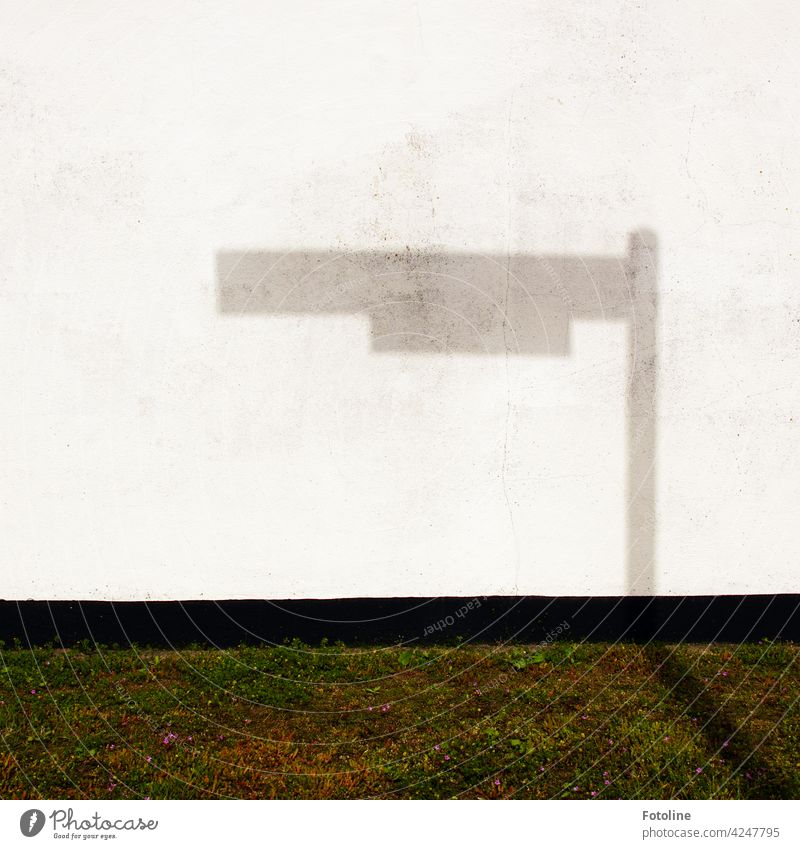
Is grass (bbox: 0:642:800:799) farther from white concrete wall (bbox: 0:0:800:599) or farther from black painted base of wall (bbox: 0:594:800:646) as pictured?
white concrete wall (bbox: 0:0:800:599)

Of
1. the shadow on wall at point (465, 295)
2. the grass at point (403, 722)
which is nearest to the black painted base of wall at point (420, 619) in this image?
the grass at point (403, 722)

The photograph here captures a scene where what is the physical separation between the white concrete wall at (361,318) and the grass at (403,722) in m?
0.37

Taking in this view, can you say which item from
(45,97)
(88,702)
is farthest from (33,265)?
(88,702)

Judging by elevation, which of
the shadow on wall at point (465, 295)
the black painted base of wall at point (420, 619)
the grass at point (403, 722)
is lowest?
the grass at point (403, 722)

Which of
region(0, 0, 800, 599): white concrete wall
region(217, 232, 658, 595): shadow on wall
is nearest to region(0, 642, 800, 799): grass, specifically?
region(0, 0, 800, 599): white concrete wall

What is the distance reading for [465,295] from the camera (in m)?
3.15

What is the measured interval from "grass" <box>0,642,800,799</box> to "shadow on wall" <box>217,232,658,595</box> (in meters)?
1.43

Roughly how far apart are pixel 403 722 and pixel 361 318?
191 centimetres

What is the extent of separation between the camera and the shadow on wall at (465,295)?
3131 mm

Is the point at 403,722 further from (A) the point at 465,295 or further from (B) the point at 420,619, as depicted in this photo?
(A) the point at 465,295

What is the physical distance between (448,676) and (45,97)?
3.37m

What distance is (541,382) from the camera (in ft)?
10.7

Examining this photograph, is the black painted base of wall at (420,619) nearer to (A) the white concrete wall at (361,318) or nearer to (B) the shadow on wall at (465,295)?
(A) the white concrete wall at (361,318)

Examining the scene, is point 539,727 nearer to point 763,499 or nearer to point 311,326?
point 763,499
